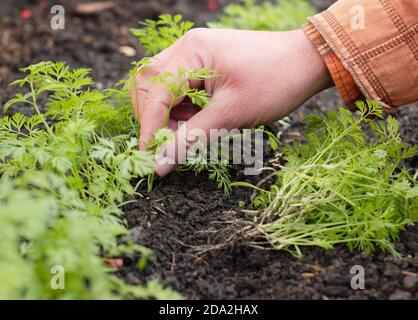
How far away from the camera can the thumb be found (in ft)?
8.11

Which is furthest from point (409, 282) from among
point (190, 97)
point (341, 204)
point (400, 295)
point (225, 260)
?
point (190, 97)

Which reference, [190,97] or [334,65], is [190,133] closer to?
[190,97]

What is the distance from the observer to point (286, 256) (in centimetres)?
227

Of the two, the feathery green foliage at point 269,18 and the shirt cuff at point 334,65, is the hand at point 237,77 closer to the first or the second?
the shirt cuff at point 334,65

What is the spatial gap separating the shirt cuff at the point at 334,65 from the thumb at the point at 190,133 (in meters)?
0.49

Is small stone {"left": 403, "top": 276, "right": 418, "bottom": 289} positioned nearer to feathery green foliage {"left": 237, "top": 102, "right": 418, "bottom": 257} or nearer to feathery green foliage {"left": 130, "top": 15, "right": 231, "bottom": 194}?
feathery green foliage {"left": 237, "top": 102, "right": 418, "bottom": 257}

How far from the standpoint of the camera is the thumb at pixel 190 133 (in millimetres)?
2473

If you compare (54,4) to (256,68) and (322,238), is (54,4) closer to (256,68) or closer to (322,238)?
→ (256,68)

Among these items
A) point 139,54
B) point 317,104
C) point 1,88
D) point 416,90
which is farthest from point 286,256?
point 139,54

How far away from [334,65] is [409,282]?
100cm

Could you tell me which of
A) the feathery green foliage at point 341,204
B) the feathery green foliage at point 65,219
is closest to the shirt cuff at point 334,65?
the feathery green foliage at point 341,204

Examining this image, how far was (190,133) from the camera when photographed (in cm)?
249

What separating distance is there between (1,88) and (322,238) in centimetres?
243

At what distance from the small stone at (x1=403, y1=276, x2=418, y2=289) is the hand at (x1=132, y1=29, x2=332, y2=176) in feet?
2.91
